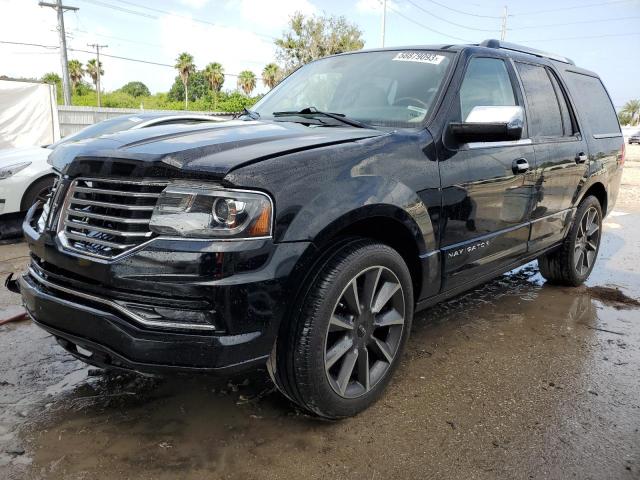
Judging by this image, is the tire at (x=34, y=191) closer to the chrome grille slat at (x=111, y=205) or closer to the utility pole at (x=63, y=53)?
the chrome grille slat at (x=111, y=205)

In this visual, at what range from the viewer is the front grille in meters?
2.03

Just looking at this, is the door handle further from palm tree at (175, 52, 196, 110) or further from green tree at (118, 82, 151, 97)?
green tree at (118, 82, 151, 97)

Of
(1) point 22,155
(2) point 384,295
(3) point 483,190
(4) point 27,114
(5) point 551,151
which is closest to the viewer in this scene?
(2) point 384,295

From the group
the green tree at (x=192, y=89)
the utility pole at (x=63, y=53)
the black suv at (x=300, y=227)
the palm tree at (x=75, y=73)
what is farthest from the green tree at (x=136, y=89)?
the black suv at (x=300, y=227)

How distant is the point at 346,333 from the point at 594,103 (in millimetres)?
3751

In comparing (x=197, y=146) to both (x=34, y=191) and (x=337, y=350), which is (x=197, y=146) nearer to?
(x=337, y=350)

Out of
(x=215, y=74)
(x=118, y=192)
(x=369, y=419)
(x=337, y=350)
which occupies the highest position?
(x=215, y=74)

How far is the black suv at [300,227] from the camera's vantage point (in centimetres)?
199

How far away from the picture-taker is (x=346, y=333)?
8.14 feet

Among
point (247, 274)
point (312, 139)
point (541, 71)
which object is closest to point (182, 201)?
point (247, 274)

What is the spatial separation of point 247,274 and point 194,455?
87 centimetres

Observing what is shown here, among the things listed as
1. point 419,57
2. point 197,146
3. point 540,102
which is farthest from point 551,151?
point 197,146

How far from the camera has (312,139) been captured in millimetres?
2443

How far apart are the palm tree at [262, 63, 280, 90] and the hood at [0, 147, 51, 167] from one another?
123 feet
